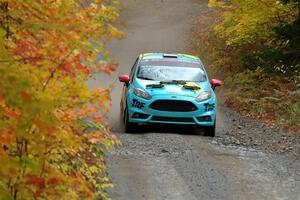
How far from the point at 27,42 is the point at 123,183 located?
4150mm

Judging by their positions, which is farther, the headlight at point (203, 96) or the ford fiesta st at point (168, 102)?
the headlight at point (203, 96)

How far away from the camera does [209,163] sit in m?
10.8

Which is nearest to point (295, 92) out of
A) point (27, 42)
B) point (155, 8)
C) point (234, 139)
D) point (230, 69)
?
A: point (234, 139)

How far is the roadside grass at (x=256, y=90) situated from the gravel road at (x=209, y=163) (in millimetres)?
652

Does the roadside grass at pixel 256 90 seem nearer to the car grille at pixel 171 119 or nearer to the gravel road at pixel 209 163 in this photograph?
the gravel road at pixel 209 163

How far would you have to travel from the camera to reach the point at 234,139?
1376 centimetres

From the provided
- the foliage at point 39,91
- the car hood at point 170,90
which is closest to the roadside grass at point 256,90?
the car hood at point 170,90

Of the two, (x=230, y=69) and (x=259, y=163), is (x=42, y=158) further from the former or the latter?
(x=230, y=69)

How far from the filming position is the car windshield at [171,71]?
47.0 ft

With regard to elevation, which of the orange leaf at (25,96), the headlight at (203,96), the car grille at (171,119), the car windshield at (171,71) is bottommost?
the car grille at (171,119)

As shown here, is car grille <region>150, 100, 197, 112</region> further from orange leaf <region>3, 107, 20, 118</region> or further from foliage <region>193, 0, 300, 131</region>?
orange leaf <region>3, 107, 20, 118</region>

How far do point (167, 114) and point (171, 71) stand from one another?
58.8 inches

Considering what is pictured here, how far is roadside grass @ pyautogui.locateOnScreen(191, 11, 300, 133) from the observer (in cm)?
1722

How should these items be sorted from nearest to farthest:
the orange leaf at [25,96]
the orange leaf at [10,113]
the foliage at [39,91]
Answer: the orange leaf at [25,96] < the foliage at [39,91] < the orange leaf at [10,113]
